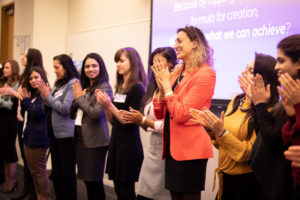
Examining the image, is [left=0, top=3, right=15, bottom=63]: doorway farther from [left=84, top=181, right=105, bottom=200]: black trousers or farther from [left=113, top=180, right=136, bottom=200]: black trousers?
[left=113, top=180, right=136, bottom=200]: black trousers

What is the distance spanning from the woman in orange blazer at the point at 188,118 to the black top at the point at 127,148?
53 centimetres

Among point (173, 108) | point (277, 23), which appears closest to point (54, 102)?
point (173, 108)

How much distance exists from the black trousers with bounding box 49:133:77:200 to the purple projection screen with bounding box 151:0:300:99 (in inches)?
54.9

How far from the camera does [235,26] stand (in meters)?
2.91

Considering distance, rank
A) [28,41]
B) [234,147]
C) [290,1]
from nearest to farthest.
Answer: [234,147] < [290,1] < [28,41]

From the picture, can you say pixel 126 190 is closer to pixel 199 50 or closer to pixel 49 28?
pixel 199 50

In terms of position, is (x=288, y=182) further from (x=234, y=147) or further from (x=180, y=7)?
(x=180, y=7)

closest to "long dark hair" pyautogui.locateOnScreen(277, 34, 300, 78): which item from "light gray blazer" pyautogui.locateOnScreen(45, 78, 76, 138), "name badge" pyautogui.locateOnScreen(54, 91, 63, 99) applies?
"light gray blazer" pyautogui.locateOnScreen(45, 78, 76, 138)

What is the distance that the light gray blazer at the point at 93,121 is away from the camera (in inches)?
105

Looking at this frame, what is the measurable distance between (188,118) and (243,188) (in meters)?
0.48

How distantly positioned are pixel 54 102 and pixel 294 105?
2106 mm

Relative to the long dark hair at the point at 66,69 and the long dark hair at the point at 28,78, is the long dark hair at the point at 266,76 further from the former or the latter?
the long dark hair at the point at 28,78

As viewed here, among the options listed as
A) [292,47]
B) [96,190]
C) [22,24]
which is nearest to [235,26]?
[292,47]

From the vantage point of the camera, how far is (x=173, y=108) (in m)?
1.83
